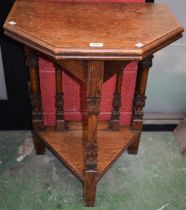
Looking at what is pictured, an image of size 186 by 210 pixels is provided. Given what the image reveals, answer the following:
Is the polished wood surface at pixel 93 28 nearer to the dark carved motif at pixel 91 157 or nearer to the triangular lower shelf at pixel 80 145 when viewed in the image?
the dark carved motif at pixel 91 157

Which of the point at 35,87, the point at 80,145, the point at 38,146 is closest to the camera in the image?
the point at 35,87

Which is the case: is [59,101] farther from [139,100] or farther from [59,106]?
[139,100]

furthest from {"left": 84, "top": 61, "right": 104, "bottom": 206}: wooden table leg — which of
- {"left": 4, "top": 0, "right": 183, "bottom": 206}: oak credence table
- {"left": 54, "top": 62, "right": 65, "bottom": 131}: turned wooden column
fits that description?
{"left": 54, "top": 62, "right": 65, "bottom": 131}: turned wooden column

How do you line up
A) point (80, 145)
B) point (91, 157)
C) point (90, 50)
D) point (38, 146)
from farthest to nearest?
point (38, 146), point (80, 145), point (91, 157), point (90, 50)

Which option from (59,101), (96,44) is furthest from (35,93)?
(96,44)

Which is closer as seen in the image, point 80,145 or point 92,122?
point 92,122

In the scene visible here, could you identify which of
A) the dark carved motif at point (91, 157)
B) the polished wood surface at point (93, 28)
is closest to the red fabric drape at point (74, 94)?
the polished wood surface at point (93, 28)

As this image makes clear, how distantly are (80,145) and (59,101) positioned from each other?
0.93 feet

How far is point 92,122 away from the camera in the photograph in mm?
1360

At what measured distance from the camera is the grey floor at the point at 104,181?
175 centimetres

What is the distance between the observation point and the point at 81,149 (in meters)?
1.82

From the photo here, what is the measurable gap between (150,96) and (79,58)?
47.2 inches

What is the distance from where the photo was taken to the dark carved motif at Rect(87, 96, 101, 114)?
A: 128 centimetres

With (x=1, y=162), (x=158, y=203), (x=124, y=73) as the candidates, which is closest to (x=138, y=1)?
(x=124, y=73)
